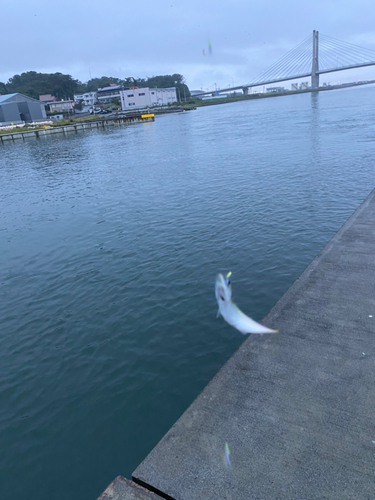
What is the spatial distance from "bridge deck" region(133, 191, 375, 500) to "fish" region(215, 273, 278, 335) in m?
0.61

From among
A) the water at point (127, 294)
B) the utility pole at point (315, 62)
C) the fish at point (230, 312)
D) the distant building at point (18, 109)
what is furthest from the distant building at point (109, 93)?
the fish at point (230, 312)

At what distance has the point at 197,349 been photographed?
6.41 m

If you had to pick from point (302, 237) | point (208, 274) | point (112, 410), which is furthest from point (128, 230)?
point (112, 410)

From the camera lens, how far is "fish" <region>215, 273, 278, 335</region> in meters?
6.18

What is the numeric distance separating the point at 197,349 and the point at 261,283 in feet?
8.56

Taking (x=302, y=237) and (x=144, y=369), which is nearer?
(x=144, y=369)

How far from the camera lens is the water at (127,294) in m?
5.01

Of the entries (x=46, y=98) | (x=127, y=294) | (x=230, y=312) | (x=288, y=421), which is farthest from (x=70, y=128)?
(x=288, y=421)

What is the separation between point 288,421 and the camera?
3.83 metres

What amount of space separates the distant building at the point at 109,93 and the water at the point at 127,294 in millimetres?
161657

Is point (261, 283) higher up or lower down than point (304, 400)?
lower down

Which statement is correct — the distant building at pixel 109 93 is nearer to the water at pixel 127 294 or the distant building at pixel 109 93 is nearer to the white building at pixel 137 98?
the white building at pixel 137 98

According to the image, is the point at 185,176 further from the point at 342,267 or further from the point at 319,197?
the point at 342,267

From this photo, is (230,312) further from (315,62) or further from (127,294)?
(315,62)
